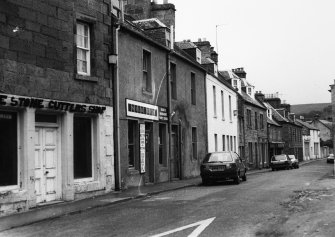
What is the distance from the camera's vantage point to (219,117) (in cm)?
3269

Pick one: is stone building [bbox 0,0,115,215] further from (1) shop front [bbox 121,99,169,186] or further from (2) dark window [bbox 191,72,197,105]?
(2) dark window [bbox 191,72,197,105]

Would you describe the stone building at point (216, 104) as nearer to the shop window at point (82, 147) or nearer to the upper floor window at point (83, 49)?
the upper floor window at point (83, 49)

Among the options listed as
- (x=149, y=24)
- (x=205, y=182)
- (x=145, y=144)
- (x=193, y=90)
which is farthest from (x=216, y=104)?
(x=145, y=144)

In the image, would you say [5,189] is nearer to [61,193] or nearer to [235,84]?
[61,193]

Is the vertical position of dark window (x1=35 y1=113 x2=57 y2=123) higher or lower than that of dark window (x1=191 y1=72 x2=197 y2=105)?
lower

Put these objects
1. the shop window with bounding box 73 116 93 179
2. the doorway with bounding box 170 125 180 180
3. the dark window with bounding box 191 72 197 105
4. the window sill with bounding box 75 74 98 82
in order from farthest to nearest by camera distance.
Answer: the dark window with bounding box 191 72 197 105 < the doorway with bounding box 170 125 180 180 < the shop window with bounding box 73 116 93 179 < the window sill with bounding box 75 74 98 82

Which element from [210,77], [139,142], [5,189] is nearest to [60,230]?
[5,189]

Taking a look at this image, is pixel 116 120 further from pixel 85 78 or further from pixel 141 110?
pixel 141 110

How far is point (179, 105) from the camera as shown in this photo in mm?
24406

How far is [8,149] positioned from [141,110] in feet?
25.7

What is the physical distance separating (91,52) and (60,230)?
26.1ft

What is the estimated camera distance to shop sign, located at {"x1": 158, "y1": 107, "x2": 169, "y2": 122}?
21453 millimetres

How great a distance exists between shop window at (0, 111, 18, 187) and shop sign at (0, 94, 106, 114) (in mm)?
479

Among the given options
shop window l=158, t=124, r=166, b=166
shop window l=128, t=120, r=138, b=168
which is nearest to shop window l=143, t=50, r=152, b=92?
shop window l=128, t=120, r=138, b=168
